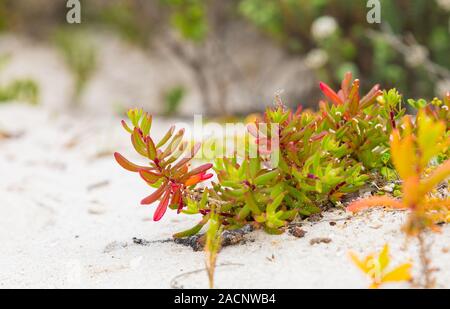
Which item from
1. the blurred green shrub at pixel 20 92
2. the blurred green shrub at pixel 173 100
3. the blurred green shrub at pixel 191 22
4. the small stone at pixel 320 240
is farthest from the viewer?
the blurred green shrub at pixel 173 100

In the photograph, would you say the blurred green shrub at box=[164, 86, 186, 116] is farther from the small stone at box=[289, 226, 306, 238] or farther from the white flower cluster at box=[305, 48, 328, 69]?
the small stone at box=[289, 226, 306, 238]

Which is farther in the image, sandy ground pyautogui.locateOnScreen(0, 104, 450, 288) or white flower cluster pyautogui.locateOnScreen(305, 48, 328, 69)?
white flower cluster pyautogui.locateOnScreen(305, 48, 328, 69)

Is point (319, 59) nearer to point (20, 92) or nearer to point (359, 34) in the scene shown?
point (359, 34)

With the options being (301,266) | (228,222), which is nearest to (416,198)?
(301,266)

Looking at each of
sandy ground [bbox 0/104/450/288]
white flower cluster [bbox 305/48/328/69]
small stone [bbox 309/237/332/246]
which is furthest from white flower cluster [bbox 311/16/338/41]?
small stone [bbox 309/237/332/246]

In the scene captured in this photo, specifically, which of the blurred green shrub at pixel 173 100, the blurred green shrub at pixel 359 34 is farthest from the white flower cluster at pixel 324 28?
the blurred green shrub at pixel 173 100

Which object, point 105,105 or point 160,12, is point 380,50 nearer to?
point 160,12

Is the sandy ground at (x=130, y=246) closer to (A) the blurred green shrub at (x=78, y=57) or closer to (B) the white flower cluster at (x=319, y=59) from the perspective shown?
(B) the white flower cluster at (x=319, y=59)

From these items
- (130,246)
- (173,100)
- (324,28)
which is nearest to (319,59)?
(324,28)

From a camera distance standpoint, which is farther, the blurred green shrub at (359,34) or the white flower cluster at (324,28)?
the blurred green shrub at (359,34)

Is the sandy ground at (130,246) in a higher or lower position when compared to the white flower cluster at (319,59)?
lower
